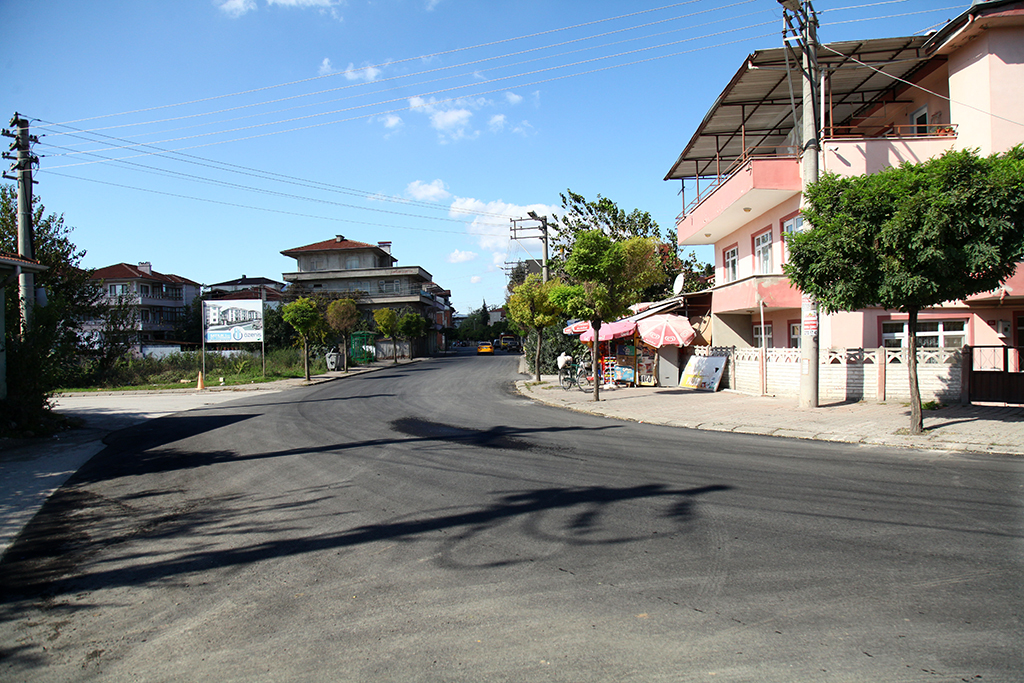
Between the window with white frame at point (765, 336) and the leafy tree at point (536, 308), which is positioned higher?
the leafy tree at point (536, 308)

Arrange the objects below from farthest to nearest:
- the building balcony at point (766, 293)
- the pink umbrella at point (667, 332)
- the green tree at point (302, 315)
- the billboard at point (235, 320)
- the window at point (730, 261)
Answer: the billboard at point (235, 320) → the green tree at point (302, 315) → the window at point (730, 261) → the pink umbrella at point (667, 332) → the building balcony at point (766, 293)

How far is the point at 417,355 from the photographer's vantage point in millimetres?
67812

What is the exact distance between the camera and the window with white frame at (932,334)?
17.0 metres

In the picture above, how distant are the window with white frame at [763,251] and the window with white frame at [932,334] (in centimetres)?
476

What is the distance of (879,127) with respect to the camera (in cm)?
1912

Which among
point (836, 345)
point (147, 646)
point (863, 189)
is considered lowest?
point (147, 646)

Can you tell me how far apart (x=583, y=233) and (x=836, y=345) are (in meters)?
8.20

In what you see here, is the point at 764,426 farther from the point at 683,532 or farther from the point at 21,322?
the point at 21,322

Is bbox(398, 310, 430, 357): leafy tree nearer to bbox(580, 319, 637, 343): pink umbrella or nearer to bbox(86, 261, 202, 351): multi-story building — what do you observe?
bbox(86, 261, 202, 351): multi-story building

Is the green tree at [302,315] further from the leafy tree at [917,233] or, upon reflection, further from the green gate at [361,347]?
the leafy tree at [917,233]

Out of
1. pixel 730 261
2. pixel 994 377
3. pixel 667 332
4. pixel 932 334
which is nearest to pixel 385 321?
pixel 730 261

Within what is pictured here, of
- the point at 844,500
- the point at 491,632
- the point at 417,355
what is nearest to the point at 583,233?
the point at 844,500

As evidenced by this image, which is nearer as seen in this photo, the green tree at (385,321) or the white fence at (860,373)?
the white fence at (860,373)

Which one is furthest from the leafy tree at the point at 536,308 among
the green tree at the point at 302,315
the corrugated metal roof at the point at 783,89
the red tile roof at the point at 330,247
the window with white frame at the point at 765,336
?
the red tile roof at the point at 330,247
